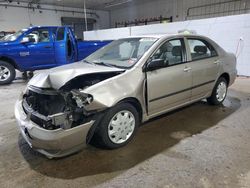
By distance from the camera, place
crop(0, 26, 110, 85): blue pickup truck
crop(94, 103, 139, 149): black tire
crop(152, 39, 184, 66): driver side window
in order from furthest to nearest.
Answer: crop(0, 26, 110, 85): blue pickup truck, crop(152, 39, 184, 66): driver side window, crop(94, 103, 139, 149): black tire

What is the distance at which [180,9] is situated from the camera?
13.2m

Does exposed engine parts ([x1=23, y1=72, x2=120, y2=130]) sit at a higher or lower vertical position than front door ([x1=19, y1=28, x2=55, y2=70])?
lower

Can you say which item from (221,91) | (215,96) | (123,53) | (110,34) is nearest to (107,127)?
(123,53)

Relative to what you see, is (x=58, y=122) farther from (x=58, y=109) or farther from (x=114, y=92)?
(x=114, y=92)

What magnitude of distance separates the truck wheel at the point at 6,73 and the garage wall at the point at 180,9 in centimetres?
1021

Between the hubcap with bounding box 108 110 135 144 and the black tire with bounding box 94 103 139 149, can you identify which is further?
the hubcap with bounding box 108 110 135 144

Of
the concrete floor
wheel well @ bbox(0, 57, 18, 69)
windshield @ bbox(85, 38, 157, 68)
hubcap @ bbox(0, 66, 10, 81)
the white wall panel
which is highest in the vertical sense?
the white wall panel

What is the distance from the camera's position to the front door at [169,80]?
9.11ft

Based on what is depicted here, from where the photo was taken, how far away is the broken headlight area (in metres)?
2.06

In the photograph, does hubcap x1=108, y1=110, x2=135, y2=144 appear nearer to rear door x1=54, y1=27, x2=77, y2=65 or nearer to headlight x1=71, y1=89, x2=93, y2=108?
headlight x1=71, y1=89, x2=93, y2=108

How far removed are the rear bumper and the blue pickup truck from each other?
15.7 ft

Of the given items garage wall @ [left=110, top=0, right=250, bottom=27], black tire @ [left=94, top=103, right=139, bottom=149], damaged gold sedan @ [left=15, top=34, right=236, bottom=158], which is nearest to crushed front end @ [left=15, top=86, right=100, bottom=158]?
damaged gold sedan @ [left=15, top=34, right=236, bottom=158]

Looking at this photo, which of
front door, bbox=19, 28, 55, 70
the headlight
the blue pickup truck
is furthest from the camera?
front door, bbox=19, 28, 55, 70

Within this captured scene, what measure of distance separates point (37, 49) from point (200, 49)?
5.00 meters
